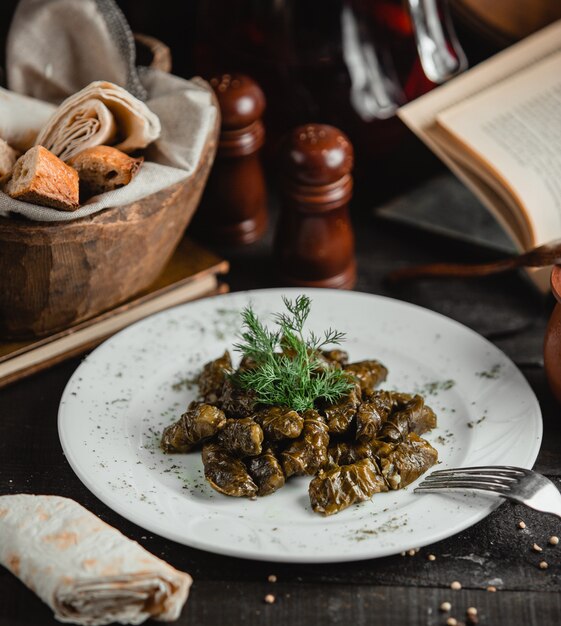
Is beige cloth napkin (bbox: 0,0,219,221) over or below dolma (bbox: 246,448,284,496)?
over

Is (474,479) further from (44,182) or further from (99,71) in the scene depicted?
(99,71)

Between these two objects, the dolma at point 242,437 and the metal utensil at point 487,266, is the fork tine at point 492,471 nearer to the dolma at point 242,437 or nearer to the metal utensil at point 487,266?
the dolma at point 242,437

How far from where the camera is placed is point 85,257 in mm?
1906

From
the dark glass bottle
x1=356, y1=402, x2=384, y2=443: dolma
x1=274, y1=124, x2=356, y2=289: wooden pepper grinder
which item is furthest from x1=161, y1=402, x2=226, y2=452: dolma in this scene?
the dark glass bottle

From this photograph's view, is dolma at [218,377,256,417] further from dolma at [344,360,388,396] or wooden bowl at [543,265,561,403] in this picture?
wooden bowl at [543,265,561,403]

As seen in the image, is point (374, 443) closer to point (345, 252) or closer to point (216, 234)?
point (345, 252)

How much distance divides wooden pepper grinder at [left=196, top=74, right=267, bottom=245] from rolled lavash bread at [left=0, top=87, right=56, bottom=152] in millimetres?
519

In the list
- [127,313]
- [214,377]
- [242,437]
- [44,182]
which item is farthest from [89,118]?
[242,437]

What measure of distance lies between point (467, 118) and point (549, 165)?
0.83 feet

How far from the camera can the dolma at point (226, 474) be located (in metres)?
1.61

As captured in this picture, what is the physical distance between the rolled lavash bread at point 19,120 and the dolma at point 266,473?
903mm

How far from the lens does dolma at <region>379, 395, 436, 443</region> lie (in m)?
1.72

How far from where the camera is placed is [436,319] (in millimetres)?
2102

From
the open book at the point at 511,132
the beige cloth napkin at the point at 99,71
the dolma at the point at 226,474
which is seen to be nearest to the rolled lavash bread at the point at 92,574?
the dolma at the point at 226,474
